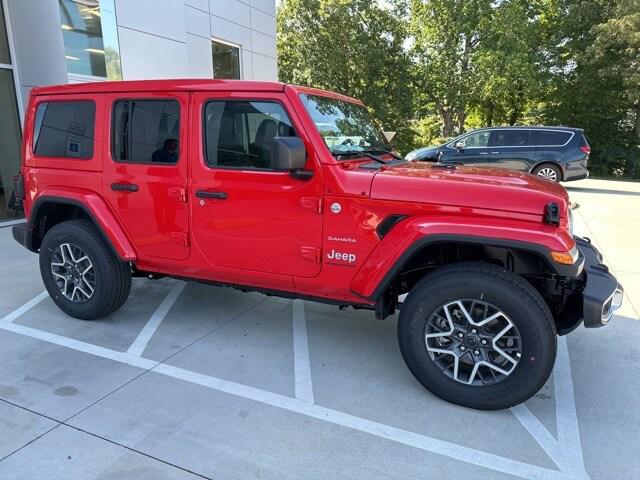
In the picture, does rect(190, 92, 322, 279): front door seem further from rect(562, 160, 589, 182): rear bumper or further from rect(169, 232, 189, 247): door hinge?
rect(562, 160, 589, 182): rear bumper

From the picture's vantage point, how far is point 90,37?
868 cm

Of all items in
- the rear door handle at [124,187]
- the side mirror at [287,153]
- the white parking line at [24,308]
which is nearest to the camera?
the side mirror at [287,153]

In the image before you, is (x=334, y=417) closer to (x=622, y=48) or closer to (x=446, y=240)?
(x=446, y=240)

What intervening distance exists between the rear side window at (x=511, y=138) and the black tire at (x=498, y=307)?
1103 centimetres

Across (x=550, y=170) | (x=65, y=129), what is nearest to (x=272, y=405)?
(x=65, y=129)

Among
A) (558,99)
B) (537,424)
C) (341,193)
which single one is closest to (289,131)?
(341,193)

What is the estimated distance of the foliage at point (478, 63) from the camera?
63.1ft

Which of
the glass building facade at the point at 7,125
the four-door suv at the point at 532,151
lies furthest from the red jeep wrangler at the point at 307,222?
the four-door suv at the point at 532,151

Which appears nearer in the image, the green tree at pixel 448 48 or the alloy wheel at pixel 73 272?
the alloy wheel at pixel 73 272

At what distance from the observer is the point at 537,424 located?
9.10 feet

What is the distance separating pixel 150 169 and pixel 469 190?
91.4 inches

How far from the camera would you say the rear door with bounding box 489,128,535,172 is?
494 inches

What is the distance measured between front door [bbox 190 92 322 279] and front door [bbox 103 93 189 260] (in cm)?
14

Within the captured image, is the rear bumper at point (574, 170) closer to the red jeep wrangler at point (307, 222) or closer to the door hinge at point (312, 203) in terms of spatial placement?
the red jeep wrangler at point (307, 222)
